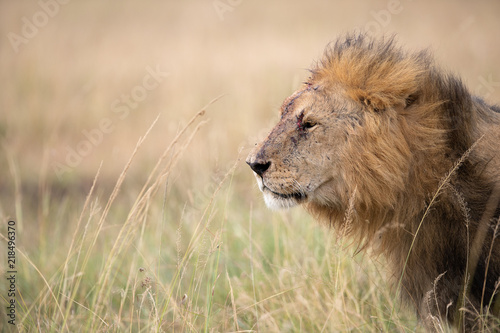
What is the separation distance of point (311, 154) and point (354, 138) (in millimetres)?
238


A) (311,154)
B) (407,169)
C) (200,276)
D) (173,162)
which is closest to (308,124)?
(311,154)

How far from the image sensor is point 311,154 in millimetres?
2721

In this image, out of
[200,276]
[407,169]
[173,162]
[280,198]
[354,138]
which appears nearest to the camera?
[407,169]

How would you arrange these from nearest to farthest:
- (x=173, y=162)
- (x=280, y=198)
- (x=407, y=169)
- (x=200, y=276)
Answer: (x=407, y=169) → (x=280, y=198) → (x=200, y=276) → (x=173, y=162)

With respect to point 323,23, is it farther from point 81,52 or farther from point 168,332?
point 168,332

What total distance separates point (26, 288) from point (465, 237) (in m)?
3.41

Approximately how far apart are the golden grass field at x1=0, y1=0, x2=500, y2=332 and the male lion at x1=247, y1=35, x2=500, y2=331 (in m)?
0.30

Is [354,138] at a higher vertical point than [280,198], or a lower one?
higher

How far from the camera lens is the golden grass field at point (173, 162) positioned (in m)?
3.22

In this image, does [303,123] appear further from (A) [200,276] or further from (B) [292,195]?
(A) [200,276]

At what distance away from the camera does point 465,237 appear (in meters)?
2.59

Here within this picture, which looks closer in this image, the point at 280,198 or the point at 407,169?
the point at 407,169

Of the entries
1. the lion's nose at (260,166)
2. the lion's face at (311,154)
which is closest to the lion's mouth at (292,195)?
the lion's face at (311,154)

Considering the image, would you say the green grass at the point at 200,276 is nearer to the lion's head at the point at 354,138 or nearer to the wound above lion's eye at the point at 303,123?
the lion's head at the point at 354,138
